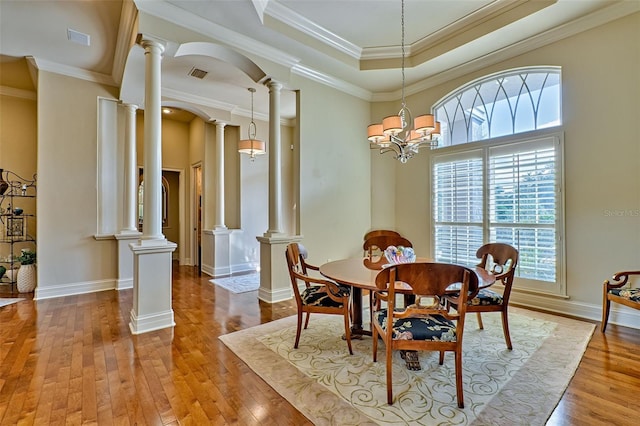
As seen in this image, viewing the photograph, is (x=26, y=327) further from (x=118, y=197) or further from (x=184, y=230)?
(x=184, y=230)

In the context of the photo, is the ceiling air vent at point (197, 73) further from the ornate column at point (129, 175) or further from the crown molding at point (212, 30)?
the ornate column at point (129, 175)

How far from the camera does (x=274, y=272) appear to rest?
4152mm

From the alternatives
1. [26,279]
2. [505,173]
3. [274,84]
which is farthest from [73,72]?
[505,173]

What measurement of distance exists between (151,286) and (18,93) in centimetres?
470

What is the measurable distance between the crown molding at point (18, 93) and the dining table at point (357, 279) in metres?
5.97

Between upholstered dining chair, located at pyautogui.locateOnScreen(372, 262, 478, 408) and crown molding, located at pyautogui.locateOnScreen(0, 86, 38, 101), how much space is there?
21.6 feet

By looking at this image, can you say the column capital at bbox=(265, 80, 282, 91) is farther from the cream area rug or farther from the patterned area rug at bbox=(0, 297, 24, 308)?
the patterned area rug at bbox=(0, 297, 24, 308)

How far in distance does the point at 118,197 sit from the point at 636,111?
6.85 meters

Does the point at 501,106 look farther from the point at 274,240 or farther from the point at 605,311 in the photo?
the point at 274,240

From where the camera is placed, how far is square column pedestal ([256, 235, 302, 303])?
4.13 meters

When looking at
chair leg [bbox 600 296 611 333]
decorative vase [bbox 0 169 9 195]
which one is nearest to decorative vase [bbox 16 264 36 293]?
decorative vase [bbox 0 169 9 195]

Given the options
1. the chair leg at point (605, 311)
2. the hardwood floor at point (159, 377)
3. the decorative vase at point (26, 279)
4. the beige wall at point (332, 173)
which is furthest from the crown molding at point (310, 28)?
the decorative vase at point (26, 279)

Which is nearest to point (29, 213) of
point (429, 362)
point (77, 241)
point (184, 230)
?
point (77, 241)

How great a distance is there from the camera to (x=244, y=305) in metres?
3.92
